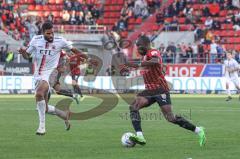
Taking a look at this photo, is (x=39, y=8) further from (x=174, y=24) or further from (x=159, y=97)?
(x=159, y=97)

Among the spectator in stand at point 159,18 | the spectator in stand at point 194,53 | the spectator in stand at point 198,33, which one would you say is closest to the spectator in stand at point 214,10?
the spectator in stand at point 198,33

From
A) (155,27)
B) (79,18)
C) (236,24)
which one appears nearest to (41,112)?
(236,24)

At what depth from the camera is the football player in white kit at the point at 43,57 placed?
17.9 meters

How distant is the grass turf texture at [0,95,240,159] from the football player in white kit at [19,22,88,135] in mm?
747

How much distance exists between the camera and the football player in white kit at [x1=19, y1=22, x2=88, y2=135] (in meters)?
17.9

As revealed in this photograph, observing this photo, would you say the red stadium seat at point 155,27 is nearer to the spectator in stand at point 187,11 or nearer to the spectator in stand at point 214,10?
the spectator in stand at point 187,11

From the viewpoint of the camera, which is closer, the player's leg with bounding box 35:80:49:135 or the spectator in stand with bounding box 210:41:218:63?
the player's leg with bounding box 35:80:49:135

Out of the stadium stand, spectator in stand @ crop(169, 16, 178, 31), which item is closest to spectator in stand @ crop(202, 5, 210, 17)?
the stadium stand

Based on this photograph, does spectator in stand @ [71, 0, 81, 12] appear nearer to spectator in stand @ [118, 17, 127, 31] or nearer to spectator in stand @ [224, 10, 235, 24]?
spectator in stand @ [118, 17, 127, 31]

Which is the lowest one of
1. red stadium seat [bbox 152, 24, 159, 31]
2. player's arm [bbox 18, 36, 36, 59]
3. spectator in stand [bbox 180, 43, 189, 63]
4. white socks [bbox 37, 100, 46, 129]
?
white socks [bbox 37, 100, 46, 129]

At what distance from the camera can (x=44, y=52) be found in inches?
715

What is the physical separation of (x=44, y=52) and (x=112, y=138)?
106 inches

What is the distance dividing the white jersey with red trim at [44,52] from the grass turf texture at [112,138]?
4.96 feet

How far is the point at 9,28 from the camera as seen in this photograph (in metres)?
51.7
